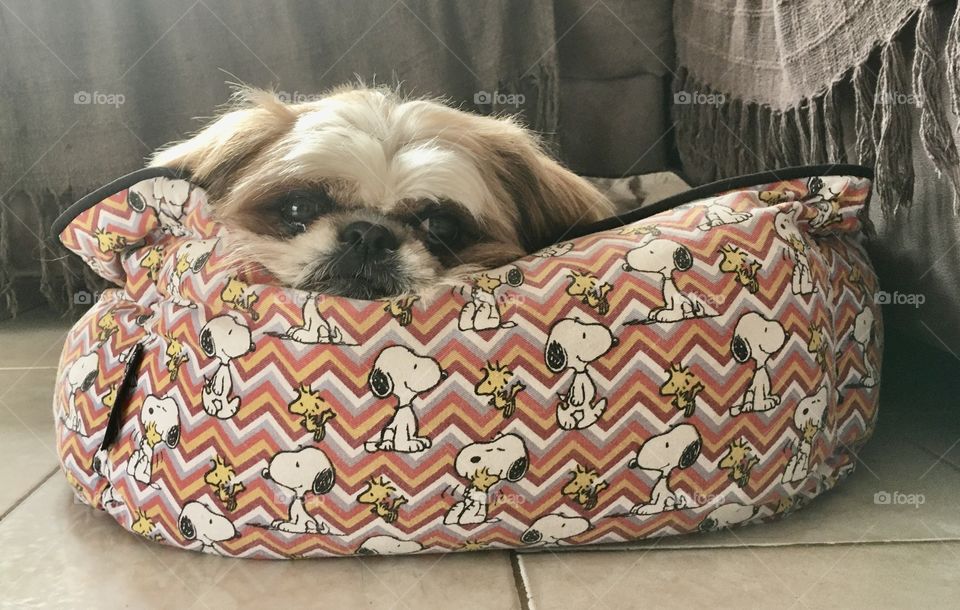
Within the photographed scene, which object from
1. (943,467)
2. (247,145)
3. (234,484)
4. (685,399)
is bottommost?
(943,467)

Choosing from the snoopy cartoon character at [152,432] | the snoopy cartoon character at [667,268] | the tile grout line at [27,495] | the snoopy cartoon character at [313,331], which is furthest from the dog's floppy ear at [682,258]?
the tile grout line at [27,495]

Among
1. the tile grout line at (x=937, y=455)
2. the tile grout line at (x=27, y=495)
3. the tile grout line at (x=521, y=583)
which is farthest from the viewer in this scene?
the tile grout line at (x=937, y=455)

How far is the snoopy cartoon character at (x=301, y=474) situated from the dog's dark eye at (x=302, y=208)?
1.13ft

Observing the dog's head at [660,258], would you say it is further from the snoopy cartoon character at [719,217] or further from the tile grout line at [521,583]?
the tile grout line at [521,583]

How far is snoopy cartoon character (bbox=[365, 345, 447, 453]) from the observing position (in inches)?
39.6

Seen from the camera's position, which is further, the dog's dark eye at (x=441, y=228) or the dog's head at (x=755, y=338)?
the dog's dark eye at (x=441, y=228)

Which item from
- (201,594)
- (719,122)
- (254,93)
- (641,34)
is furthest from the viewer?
(641,34)

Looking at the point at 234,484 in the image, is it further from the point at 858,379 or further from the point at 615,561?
the point at 858,379

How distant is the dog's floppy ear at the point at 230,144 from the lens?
1269mm

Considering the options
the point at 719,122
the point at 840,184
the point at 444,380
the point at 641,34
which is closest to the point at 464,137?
the point at 444,380

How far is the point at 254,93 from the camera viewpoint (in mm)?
1355

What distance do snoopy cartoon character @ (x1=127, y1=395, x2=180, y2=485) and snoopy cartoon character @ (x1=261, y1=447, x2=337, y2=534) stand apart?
13 centimetres

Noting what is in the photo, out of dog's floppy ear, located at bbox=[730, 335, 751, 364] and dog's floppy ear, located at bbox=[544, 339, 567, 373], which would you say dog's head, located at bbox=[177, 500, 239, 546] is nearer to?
dog's floppy ear, located at bbox=[544, 339, 567, 373]

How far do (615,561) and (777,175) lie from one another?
596 mm
